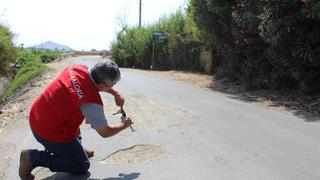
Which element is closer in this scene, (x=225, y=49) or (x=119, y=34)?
(x=225, y=49)

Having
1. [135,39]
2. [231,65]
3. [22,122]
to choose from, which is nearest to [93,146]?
[22,122]

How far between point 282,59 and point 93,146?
756 centimetres

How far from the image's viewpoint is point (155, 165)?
242 inches

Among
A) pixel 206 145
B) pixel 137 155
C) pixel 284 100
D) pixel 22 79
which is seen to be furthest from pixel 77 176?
pixel 22 79

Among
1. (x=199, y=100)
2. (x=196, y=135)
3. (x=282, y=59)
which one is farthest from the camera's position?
(x=282, y=59)

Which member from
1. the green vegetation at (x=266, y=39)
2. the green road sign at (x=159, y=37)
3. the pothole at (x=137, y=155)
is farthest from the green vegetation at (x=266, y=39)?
the green road sign at (x=159, y=37)

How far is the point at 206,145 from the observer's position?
23.5 feet

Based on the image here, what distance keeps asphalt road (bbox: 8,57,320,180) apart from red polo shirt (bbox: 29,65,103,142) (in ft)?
2.05

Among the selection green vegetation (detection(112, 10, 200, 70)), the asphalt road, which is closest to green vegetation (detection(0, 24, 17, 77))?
green vegetation (detection(112, 10, 200, 70))

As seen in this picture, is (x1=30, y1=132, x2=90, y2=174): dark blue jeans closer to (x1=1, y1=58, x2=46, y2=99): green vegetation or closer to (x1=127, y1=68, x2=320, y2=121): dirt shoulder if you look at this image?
(x1=127, y1=68, x2=320, y2=121): dirt shoulder

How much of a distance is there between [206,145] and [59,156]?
8.26 ft

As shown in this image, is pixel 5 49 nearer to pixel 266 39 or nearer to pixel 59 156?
pixel 266 39

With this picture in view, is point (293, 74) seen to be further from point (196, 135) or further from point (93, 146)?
point (93, 146)

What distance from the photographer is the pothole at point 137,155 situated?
639 centimetres
